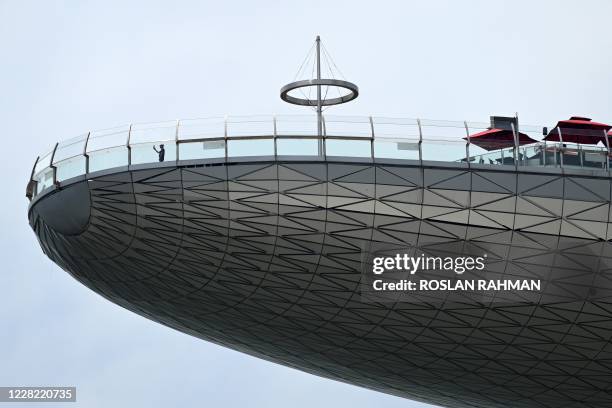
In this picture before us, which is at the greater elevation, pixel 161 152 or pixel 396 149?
Answer: pixel 161 152

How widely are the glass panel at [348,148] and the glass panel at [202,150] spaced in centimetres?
477

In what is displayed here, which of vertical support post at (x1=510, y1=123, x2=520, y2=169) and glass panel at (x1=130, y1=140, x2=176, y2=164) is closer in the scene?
glass panel at (x1=130, y1=140, x2=176, y2=164)

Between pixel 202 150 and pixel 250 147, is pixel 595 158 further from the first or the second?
pixel 202 150

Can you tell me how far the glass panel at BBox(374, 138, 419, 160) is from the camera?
54969 mm

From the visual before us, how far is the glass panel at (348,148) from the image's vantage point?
54.8 metres

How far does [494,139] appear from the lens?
5662 centimetres

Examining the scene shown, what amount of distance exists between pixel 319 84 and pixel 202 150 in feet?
21.1

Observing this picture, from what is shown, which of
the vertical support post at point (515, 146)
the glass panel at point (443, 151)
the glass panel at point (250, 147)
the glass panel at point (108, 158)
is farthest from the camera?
the vertical support post at point (515, 146)

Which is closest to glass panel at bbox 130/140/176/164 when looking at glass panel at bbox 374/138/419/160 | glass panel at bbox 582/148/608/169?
glass panel at bbox 374/138/419/160

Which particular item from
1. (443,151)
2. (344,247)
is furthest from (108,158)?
(443,151)

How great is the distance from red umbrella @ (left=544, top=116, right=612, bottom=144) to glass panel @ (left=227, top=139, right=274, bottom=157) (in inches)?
529

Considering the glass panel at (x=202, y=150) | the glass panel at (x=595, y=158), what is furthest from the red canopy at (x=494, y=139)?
the glass panel at (x=202, y=150)

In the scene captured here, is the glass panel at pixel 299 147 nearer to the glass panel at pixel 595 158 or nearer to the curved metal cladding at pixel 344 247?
the curved metal cladding at pixel 344 247

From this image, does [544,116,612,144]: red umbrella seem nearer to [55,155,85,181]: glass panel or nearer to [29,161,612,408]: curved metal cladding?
[29,161,612,408]: curved metal cladding
